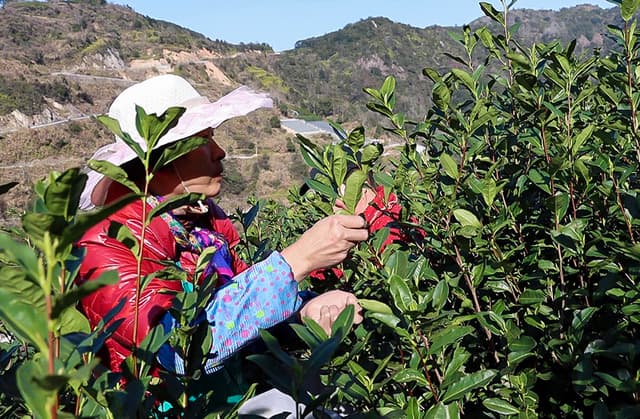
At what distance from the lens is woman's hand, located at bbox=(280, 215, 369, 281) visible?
1.32 metres

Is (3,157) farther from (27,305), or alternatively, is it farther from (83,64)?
(27,305)

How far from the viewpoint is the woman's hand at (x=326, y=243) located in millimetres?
1324

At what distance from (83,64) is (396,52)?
38.0 meters

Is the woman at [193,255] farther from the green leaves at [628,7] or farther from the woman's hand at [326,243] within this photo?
the green leaves at [628,7]

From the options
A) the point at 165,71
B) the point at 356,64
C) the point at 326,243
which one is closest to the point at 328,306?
the point at 326,243

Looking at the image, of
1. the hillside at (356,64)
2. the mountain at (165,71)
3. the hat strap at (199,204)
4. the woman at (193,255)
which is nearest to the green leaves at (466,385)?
the woman at (193,255)

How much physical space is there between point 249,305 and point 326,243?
0.22 meters

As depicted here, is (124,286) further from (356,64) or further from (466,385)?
(356,64)

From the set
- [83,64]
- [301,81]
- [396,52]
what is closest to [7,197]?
[83,64]

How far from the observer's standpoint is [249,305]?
137cm

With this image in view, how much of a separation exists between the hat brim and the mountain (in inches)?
730

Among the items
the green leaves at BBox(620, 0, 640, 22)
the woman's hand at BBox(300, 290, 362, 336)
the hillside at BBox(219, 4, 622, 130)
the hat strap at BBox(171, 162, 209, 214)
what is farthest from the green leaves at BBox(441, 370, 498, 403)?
the hillside at BBox(219, 4, 622, 130)

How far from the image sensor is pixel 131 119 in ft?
5.62

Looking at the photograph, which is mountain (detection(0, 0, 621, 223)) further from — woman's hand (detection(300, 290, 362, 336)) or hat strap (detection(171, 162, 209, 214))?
woman's hand (detection(300, 290, 362, 336))
